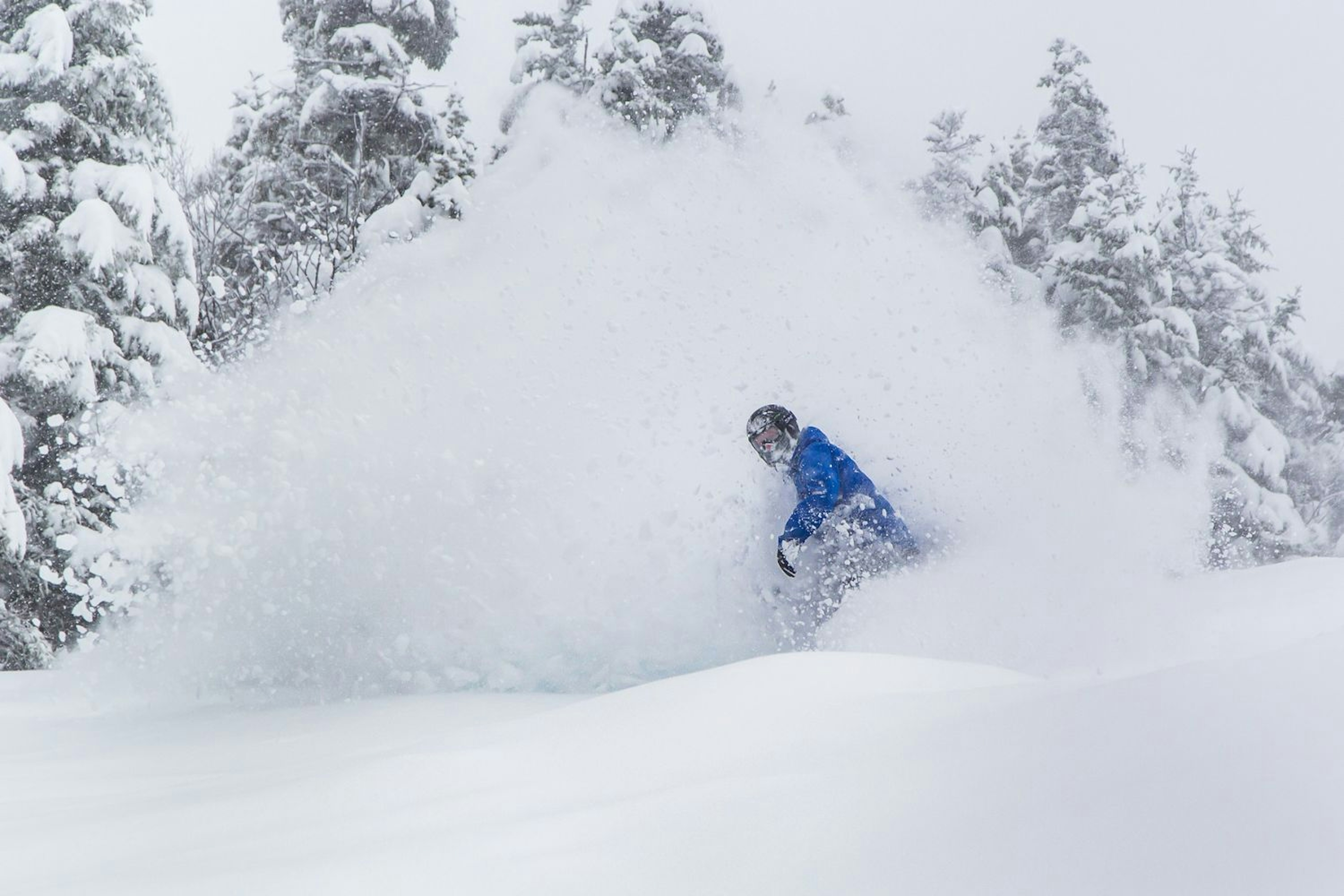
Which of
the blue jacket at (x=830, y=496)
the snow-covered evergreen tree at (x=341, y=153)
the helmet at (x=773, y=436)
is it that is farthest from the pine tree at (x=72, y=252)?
the blue jacket at (x=830, y=496)

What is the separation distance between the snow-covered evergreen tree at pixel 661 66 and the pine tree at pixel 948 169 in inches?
228

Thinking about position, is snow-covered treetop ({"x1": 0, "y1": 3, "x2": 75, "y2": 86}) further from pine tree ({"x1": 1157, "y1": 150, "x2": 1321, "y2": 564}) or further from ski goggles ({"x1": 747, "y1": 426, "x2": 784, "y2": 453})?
pine tree ({"x1": 1157, "y1": 150, "x2": 1321, "y2": 564})

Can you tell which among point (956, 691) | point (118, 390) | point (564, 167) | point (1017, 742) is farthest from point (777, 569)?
point (118, 390)

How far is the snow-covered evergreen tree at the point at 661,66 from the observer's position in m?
19.3

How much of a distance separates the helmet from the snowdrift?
0.40m

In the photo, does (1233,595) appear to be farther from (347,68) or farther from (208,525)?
(347,68)

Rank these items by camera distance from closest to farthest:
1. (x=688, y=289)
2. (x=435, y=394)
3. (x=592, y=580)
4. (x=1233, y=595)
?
(x=1233, y=595) → (x=592, y=580) → (x=435, y=394) → (x=688, y=289)

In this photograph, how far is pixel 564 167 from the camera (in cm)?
935

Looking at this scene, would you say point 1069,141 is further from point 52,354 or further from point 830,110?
point 52,354

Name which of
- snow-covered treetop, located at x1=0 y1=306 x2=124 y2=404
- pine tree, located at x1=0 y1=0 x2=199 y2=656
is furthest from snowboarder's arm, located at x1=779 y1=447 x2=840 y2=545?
snow-covered treetop, located at x1=0 y1=306 x2=124 y2=404

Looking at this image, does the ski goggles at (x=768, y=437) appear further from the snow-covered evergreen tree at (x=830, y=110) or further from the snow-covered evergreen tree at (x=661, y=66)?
the snow-covered evergreen tree at (x=830, y=110)

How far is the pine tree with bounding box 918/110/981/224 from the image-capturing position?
2359cm

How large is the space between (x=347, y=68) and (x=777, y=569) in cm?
1474

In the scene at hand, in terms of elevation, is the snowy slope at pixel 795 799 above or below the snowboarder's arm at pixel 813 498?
above
